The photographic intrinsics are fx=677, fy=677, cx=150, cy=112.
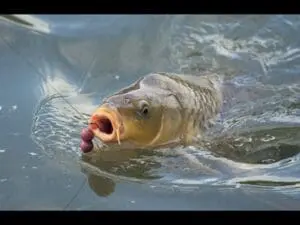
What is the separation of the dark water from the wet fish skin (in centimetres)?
9

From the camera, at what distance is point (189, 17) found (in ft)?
18.1

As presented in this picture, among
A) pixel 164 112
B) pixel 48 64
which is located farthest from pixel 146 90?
pixel 48 64

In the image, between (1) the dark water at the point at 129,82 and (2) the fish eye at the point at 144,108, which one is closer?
(1) the dark water at the point at 129,82

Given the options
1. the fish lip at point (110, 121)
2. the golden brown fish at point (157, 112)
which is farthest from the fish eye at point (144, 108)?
the fish lip at point (110, 121)

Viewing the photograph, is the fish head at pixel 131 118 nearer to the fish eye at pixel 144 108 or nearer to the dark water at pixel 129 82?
the fish eye at pixel 144 108

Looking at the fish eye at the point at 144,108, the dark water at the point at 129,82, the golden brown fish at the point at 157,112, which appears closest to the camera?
the dark water at the point at 129,82

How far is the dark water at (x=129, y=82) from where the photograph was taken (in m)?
3.04

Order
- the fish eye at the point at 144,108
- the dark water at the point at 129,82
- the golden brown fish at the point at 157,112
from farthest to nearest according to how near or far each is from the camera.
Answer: the fish eye at the point at 144,108 < the golden brown fish at the point at 157,112 < the dark water at the point at 129,82

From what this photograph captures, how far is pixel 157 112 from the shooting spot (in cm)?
340

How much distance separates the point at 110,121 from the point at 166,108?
1.39ft

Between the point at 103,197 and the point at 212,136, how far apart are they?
3.22 feet

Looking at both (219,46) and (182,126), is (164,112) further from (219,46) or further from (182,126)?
(219,46)

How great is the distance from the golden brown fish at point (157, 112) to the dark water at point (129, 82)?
0.09m

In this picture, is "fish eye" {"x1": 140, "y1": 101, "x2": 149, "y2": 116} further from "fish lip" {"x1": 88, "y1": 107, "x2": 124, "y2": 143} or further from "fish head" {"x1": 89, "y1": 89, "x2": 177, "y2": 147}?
"fish lip" {"x1": 88, "y1": 107, "x2": 124, "y2": 143}
